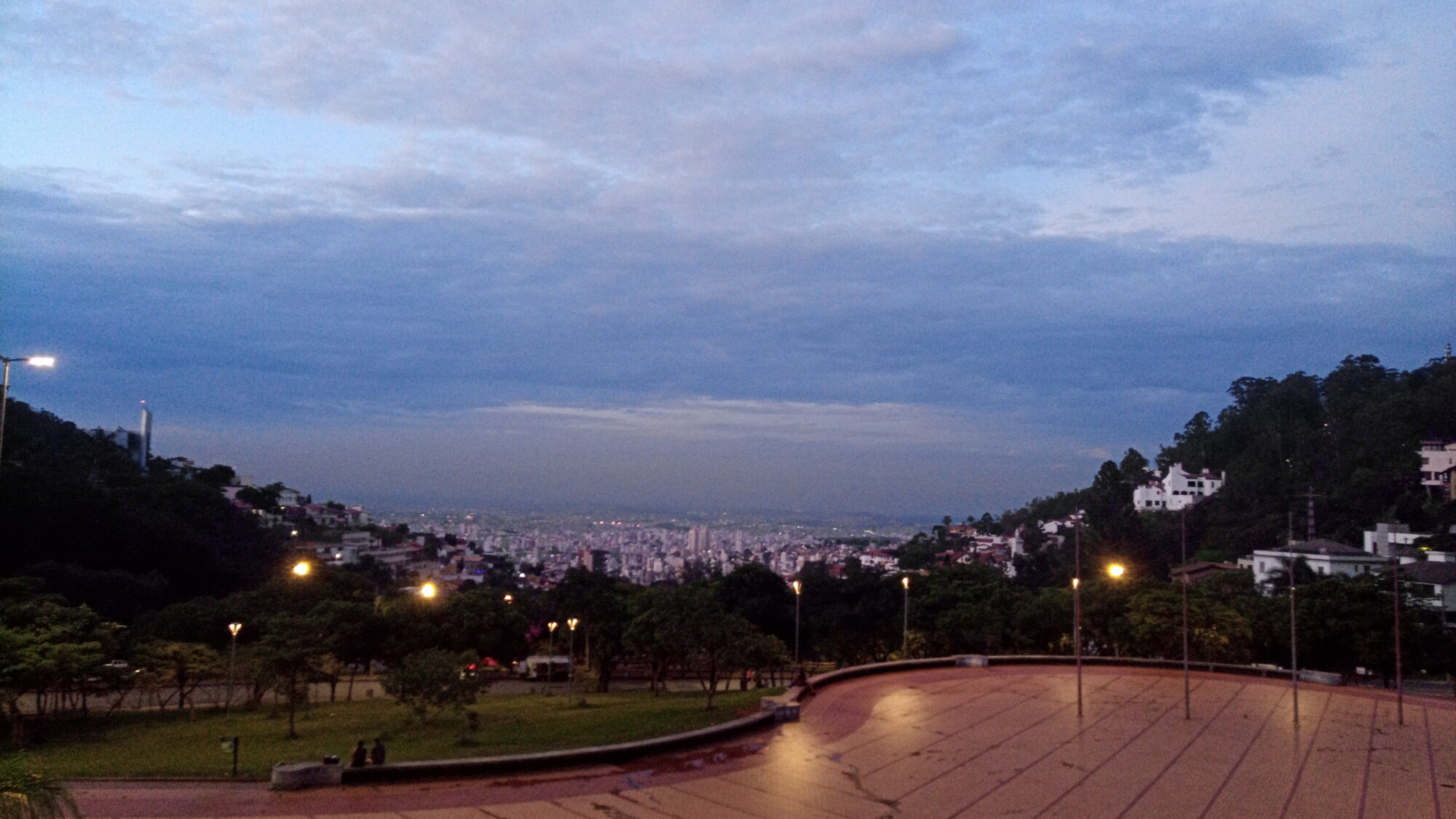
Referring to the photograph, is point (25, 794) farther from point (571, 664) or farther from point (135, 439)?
point (135, 439)

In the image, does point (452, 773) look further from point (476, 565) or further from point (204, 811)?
point (476, 565)

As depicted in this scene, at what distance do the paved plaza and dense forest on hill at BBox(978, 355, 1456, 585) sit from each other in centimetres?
3179

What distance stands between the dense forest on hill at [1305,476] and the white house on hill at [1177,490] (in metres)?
1.82

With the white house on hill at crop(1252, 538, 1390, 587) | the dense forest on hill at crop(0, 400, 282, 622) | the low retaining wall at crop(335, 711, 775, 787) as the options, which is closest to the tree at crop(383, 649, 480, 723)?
the low retaining wall at crop(335, 711, 775, 787)

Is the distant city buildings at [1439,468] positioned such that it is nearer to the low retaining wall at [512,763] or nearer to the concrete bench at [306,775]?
the low retaining wall at [512,763]

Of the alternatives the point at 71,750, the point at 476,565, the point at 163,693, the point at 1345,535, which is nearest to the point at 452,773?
the point at 71,750

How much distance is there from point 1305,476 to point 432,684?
63.1m

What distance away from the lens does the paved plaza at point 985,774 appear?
30.4 feet

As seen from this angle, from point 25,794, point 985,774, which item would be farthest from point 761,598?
point 25,794

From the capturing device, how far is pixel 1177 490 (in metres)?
78.6

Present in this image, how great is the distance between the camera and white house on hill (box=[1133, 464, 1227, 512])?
76.4 metres

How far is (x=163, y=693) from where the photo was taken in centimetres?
2641

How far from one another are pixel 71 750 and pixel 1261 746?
1893 centimetres

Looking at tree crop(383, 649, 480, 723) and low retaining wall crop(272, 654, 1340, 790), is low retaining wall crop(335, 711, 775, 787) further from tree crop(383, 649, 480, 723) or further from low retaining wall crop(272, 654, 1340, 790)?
tree crop(383, 649, 480, 723)
